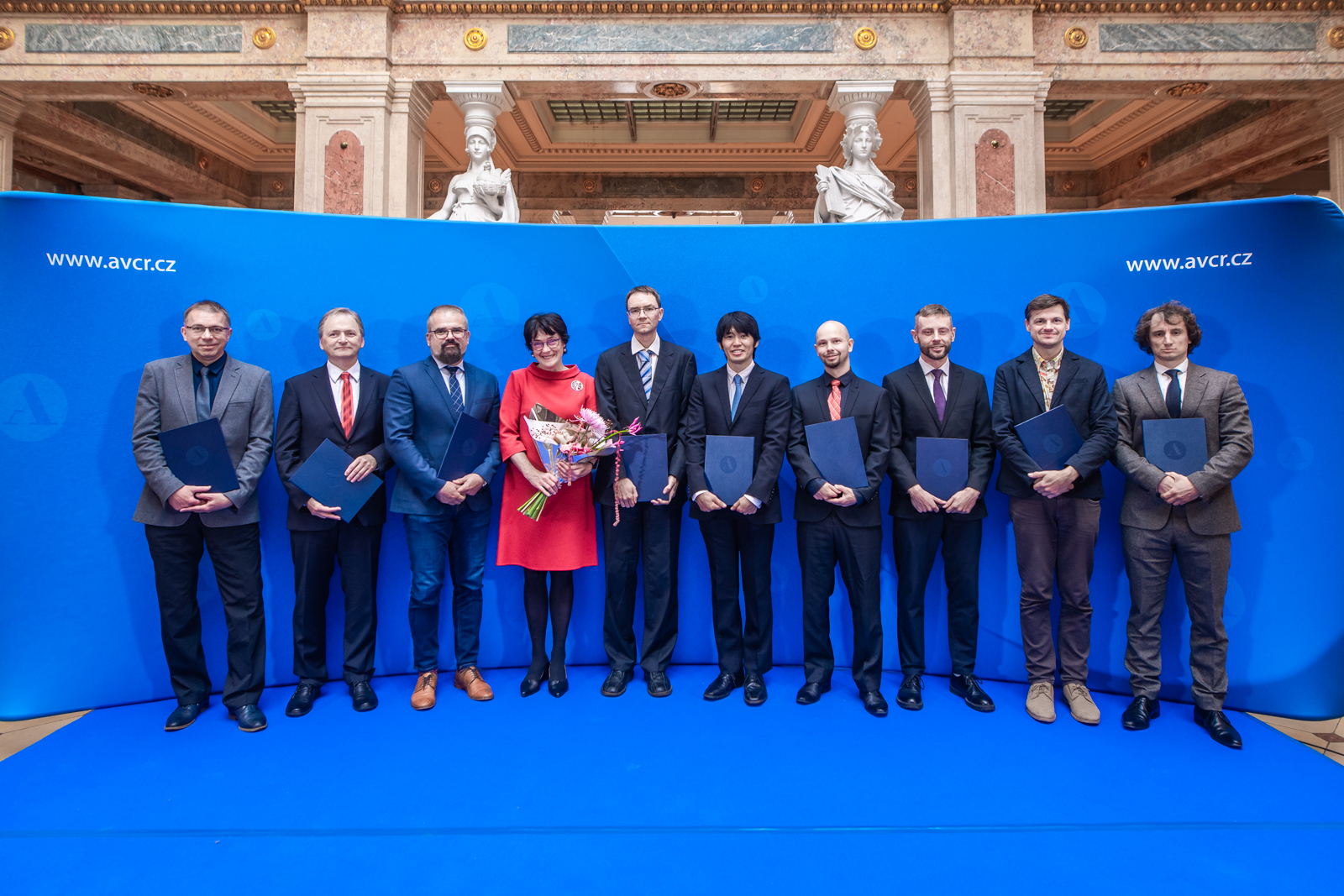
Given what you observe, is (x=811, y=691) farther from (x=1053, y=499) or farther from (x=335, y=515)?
(x=335, y=515)

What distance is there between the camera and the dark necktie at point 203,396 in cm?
276

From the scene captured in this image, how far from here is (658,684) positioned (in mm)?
3043

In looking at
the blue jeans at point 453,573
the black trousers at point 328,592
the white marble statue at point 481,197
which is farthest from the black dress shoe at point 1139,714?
the white marble statue at point 481,197

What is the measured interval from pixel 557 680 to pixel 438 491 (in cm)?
103

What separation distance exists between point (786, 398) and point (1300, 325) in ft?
7.71

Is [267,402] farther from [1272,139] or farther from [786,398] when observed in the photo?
[1272,139]

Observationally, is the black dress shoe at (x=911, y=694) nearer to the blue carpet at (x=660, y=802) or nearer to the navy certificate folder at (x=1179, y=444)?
the blue carpet at (x=660, y=802)

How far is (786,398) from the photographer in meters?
2.97

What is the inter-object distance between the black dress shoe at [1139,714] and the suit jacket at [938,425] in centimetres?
98

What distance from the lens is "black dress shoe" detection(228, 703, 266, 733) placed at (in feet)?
8.87

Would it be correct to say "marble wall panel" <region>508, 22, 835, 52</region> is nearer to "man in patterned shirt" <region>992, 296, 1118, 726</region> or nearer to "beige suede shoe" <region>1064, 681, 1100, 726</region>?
"man in patterned shirt" <region>992, 296, 1118, 726</region>

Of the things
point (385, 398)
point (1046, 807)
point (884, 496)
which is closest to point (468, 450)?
point (385, 398)

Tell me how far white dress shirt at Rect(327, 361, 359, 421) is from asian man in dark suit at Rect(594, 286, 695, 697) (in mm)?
1077

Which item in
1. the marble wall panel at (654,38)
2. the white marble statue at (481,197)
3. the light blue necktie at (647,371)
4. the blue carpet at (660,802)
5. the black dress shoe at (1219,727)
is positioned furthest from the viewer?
the marble wall panel at (654,38)
